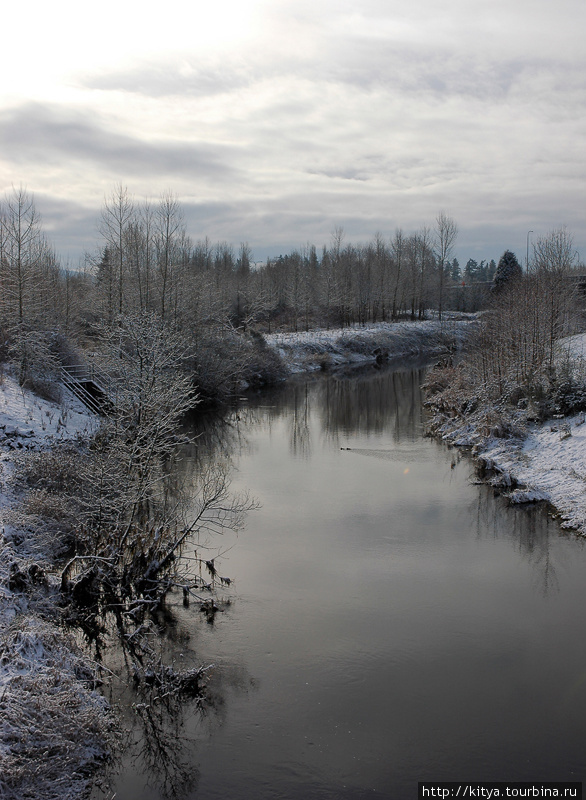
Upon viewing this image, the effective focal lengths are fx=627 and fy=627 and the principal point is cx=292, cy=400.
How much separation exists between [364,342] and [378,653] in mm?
52469

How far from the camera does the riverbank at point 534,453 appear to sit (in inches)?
701

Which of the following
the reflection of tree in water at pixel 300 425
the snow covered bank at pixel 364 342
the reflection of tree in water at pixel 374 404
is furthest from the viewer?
the snow covered bank at pixel 364 342

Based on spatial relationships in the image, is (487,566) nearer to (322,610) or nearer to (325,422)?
(322,610)

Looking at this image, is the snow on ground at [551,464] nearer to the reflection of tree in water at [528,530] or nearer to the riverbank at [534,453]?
the riverbank at [534,453]

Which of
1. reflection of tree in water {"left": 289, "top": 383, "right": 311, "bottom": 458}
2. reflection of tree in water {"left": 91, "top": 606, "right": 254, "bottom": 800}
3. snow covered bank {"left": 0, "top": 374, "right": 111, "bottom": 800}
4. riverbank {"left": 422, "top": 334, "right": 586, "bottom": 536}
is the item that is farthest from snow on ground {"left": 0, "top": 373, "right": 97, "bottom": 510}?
riverbank {"left": 422, "top": 334, "right": 586, "bottom": 536}

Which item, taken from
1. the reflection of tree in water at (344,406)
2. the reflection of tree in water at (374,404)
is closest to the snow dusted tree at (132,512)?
the reflection of tree in water at (344,406)

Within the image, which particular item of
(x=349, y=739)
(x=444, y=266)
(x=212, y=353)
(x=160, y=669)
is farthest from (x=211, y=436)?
(x=444, y=266)

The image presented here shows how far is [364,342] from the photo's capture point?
203 ft

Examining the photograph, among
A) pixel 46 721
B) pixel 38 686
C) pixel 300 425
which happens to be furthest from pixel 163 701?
pixel 300 425

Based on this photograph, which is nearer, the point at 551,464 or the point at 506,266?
the point at 551,464

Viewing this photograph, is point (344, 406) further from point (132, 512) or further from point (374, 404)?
point (132, 512)

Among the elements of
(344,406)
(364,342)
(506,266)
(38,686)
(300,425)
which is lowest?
(38,686)

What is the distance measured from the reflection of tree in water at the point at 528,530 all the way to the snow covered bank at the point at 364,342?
33.6m

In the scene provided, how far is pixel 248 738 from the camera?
877cm
